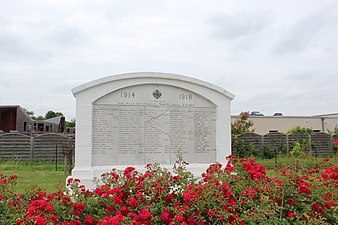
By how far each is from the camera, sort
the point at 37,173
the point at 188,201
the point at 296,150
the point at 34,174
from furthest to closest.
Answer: the point at 296,150
the point at 37,173
the point at 34,174
the point at 188,201

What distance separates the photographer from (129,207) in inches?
115

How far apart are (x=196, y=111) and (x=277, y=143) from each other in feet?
39.2

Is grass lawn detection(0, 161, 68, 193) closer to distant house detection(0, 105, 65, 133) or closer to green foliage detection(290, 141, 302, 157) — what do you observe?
Answer: green foliage detection(290, 141, 302, 157)

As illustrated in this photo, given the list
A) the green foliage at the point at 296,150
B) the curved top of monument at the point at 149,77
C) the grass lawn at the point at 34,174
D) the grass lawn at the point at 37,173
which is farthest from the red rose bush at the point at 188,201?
the green foliage at the point at 296,150

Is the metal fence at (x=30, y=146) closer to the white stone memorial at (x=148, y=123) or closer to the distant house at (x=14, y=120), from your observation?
the white stone memorial at (x=148, y=123)

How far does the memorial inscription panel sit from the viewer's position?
6.13 meters

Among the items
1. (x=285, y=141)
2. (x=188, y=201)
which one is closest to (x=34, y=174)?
(x=188, y=201)

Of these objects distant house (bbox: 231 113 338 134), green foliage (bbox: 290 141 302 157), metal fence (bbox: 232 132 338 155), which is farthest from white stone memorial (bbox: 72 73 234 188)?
distant house (bbox: 231 113 338 134)

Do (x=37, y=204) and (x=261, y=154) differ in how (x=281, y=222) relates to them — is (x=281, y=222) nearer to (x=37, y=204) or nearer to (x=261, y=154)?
(x=37, y=204)

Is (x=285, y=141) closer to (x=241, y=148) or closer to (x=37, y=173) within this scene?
(x=241, y=148)

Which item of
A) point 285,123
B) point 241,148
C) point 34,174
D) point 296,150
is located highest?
point 285,123

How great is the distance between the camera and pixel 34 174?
10.5 metres

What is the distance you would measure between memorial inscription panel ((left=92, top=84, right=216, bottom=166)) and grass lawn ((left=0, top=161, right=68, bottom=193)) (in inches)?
76.8

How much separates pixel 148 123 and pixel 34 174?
19.9 feet
